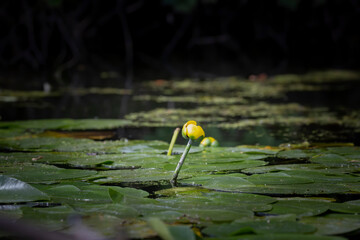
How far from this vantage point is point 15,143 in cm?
269

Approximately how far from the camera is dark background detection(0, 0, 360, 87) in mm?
11602

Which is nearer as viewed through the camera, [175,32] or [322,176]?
[322,176]

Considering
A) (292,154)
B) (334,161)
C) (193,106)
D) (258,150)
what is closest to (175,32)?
(193,106)

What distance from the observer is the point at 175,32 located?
1588 centimetres

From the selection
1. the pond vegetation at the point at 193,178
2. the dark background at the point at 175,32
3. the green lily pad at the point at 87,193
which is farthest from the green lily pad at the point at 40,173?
the dark background at the point at 175,32

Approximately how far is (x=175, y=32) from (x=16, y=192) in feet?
47.5

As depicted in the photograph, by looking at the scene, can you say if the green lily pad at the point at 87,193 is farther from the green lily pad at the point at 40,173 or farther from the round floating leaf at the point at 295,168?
the round floating leaf at the point at 295,168

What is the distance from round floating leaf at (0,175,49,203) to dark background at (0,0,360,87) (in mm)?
8337

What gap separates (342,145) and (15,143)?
148 cm

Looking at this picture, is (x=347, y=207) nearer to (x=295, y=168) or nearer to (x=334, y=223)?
(x=334, y=223)

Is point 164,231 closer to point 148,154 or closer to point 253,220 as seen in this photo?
point 253,220

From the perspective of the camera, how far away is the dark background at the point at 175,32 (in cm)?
1160

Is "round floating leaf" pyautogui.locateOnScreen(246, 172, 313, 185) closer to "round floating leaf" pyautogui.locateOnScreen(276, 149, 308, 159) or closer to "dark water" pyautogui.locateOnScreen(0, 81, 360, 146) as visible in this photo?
"round floating leaf" pyautogui.locateOnScreen(276, 149, 308, 159)

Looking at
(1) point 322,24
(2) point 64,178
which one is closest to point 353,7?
(1) point 322,24
